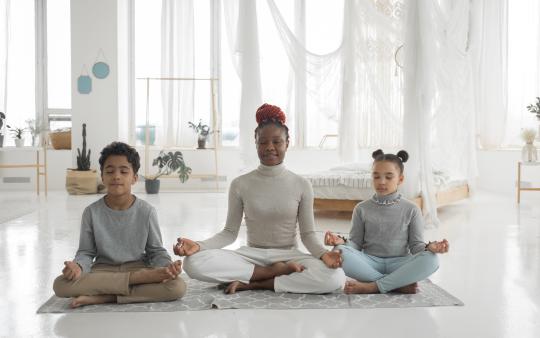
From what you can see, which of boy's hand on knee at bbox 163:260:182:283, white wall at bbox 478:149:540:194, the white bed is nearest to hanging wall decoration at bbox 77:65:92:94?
the white bed

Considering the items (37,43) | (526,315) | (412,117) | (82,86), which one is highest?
(37,43)

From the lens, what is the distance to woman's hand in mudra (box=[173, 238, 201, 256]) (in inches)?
104

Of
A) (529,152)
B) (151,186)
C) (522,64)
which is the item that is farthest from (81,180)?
(522,64)

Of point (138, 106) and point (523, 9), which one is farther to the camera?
point (138, 106)

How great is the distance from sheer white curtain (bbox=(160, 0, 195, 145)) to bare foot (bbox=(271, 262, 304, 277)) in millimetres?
6105

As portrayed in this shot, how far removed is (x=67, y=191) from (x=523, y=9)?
6430 millimetres

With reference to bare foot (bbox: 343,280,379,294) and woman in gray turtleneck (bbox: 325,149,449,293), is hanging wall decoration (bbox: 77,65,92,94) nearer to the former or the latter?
woman in gray turtleneck (bbox: 325,149,449,293)

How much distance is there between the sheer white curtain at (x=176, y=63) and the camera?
866cm

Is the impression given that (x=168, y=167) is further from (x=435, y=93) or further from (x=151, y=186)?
(x=435, y=93)

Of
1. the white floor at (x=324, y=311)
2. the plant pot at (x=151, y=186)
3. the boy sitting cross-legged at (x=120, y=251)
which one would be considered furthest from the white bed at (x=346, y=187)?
the plant pot at (x=151, y=186)

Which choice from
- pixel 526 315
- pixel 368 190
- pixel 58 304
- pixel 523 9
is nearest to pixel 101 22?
pixel 368 190

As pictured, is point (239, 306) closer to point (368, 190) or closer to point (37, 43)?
point (368, 190)

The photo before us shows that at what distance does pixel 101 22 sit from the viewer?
8.23 m

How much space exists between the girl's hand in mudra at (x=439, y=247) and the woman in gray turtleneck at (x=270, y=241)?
Result: 0.41 metres
